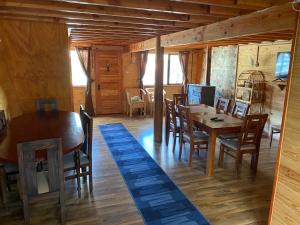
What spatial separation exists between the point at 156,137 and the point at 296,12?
12.0 feet

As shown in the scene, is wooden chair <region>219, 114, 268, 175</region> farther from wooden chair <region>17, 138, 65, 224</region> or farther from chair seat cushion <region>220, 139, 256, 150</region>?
wooden chair <region>17, 138, 65, 224</region>

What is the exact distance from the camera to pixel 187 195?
299 cm

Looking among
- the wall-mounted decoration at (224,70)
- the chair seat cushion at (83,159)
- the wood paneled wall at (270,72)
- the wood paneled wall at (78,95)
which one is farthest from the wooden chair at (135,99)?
the chair seat cushion at (83,159)

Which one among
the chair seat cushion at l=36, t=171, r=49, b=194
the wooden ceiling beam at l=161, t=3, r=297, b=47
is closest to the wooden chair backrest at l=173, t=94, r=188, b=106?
the wooden ceiling beam at l=161, t=3, r=297, b=47

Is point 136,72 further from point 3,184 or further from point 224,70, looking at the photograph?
point 3,184

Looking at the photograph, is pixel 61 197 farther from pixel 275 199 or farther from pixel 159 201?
pixel 275 199

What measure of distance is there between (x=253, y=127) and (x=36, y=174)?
2935 mm

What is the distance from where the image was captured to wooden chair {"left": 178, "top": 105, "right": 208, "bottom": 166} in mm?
3766

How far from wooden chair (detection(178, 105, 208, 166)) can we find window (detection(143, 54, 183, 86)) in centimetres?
436

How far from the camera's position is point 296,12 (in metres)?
1.91

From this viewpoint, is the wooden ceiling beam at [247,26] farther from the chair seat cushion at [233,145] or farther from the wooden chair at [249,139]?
the chair seat cushion at [233,145]

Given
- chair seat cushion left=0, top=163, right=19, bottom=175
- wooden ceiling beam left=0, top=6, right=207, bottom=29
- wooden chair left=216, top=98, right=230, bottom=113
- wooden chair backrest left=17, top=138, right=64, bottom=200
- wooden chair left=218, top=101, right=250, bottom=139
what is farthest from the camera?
wooden chair left=216, top=98, right=230, bottom=113

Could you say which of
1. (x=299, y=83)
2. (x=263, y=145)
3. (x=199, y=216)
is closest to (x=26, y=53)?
(x=199, y=216)

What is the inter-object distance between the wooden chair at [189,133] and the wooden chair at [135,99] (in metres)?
3.55
